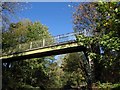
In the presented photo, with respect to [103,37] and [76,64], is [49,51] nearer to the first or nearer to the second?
[103,37]

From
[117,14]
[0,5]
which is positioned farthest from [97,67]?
[117,14]

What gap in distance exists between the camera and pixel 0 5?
25.1 meters

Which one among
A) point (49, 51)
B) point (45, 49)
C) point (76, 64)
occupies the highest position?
point (45, 49)

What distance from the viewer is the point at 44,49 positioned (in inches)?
1574

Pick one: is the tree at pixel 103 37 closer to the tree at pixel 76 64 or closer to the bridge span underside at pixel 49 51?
the bridge span underside at pixel 49 51

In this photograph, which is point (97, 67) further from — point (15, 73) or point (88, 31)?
point (15, 73)

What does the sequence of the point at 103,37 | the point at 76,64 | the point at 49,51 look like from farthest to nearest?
the point at 76,64 → the point at 49,51 → the point at 103,37

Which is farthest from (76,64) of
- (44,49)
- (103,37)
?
(103,37)

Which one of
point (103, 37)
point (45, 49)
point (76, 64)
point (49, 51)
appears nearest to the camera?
point (103, 37)

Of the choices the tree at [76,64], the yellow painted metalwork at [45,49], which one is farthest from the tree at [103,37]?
the tree at [76,64]

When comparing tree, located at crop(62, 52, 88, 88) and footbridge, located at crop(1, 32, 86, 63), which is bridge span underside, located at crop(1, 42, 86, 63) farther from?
tree, located at crop(62, 52, 88, 88)

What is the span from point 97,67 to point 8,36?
1761cm

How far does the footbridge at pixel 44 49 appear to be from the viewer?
123ft

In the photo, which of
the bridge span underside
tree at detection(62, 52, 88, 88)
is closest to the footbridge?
the bridge span underside
